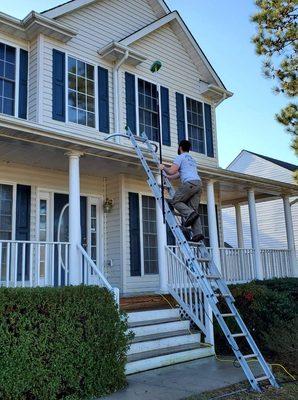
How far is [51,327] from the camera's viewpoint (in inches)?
199

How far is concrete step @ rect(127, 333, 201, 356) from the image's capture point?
6593mm

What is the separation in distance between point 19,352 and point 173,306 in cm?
417

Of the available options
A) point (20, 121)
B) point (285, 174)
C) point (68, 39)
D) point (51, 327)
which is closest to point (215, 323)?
point (51, 327)

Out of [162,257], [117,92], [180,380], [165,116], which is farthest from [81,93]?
[180,380]

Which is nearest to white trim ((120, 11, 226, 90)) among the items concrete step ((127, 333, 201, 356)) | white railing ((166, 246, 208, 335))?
white railing ((166, 246, 208, 335))

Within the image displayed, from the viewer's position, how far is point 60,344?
16.5 ft

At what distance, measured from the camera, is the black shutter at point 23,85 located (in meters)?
9.15

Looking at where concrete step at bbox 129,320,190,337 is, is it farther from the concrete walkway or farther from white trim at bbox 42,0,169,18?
white trim at bbox 42,0,169,18

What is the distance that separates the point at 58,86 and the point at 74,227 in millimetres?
3632

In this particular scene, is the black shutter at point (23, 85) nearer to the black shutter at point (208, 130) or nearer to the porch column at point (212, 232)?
the porch column at point (212, 232)

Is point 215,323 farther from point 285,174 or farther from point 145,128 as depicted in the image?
point 285,174

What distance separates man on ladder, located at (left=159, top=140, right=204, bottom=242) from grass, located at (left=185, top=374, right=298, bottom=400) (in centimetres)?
194

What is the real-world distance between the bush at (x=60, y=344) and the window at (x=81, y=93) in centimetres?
518

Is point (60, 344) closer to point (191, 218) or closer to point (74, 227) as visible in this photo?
point (191, 218)
